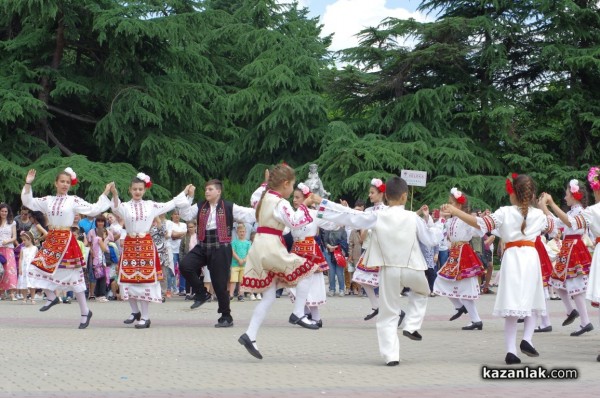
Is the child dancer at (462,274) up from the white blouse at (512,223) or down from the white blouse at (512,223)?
down

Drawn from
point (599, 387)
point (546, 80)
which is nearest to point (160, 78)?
point (546, 80)

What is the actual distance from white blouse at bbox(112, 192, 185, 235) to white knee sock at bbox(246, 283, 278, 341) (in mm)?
3528

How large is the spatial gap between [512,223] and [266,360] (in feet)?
8.71

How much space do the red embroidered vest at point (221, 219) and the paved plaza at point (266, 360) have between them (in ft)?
4.08

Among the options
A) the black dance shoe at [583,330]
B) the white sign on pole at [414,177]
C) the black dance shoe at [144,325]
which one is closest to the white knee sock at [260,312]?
the black dance shoe at [144,325]

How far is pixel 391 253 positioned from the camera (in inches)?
354

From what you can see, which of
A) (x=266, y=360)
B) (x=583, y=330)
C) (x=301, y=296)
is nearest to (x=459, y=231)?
(x=583, y=330)

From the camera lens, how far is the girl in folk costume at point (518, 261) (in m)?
9.05

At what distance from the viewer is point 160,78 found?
104 feet

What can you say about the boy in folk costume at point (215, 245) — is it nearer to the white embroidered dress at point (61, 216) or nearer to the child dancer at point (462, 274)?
the white embroidered dress at point (61, 216)

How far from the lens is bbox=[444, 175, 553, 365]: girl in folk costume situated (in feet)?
29.7

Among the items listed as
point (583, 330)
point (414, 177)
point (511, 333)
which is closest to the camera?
point (511, 333)

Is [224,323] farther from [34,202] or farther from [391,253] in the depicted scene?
[391,253]

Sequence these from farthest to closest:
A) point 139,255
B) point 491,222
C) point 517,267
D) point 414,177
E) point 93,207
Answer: point 414,177
point 139,255
point 93,207
point 491,222
point 517,267
